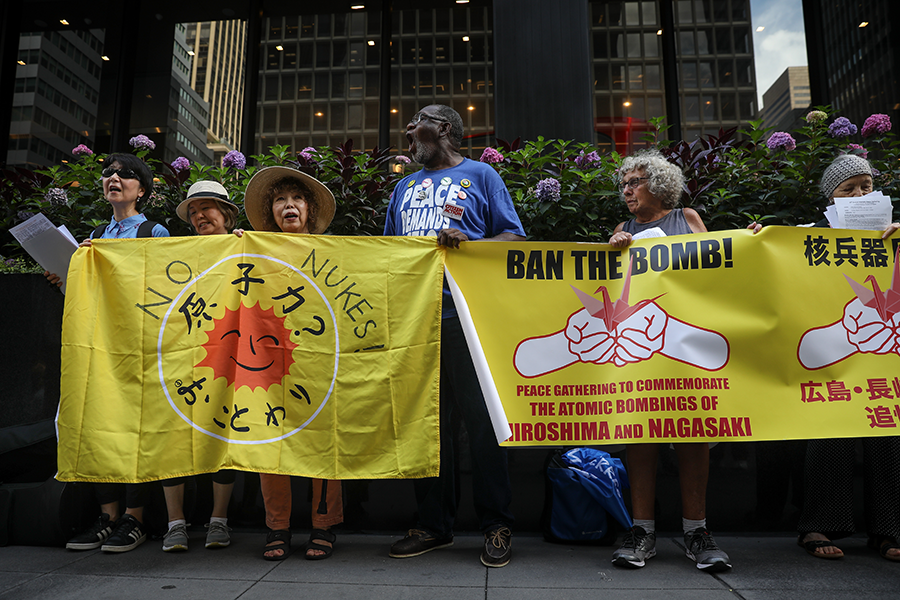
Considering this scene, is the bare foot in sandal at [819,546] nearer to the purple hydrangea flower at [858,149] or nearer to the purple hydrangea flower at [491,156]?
the purple hydrangea flower at [858,149]

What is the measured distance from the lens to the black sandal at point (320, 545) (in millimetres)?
3115

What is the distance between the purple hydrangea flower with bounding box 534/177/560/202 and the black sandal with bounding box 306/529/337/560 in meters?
2.57

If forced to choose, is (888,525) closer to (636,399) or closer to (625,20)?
(636,399)

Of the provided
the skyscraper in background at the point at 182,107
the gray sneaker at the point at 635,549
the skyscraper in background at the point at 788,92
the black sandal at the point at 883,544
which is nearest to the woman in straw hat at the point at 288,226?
the gray sneaker at the point at 635,549

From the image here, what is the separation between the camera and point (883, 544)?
3.10 meters

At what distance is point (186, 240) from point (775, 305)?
329 cm

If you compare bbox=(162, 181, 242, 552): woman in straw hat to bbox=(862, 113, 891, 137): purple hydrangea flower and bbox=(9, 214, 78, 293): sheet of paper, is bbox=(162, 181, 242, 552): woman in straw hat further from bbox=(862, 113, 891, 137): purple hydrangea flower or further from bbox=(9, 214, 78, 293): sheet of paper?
bbox=(862, 113, 891, 137): purple hydrangea flower

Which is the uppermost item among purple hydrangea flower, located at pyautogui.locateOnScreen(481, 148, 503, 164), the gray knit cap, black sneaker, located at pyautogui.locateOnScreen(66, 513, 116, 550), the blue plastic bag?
purple hydrangea flower, located at pyautogui.locateOnScreen(481, 148, 503, 164)

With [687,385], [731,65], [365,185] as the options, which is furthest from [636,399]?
[731,65]

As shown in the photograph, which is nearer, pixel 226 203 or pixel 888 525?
pixel 888 525

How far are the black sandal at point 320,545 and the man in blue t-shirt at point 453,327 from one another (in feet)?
1.17

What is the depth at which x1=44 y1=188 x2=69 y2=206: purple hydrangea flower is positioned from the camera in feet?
14.4

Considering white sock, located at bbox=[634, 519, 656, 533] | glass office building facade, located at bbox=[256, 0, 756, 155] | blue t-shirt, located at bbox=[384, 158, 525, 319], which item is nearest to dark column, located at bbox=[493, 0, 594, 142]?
glass office building facade, located at bbox=[256, 0, 756, 155]

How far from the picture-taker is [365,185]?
4.39 m
